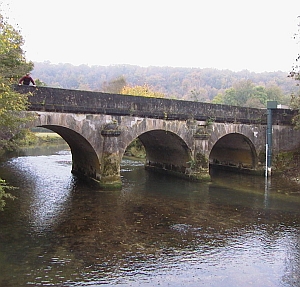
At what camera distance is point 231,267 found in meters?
8.67

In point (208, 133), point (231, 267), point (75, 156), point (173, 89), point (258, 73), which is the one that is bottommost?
point (231, 267)

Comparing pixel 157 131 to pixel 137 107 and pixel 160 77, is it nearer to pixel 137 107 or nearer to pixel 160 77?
pixel 137 107

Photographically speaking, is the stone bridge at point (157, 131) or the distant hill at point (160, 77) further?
the distant hill at point (160, 77)

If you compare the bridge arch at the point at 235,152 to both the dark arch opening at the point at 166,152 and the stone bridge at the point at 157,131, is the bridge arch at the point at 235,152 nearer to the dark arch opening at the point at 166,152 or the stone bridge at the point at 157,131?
the stone bridge at the point at 157,131

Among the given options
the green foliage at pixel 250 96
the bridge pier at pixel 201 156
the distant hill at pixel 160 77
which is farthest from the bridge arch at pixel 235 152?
the distant hill at pixel 160 77

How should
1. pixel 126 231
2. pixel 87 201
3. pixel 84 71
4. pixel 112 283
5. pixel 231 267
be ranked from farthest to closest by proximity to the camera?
pixel 84 71 → pixel 87 201 → pixel 126 231 → pixel 231 267 → pixel 112 283

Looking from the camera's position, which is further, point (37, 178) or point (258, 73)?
point (258, 73)

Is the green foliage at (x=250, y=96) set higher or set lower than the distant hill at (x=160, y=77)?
lower

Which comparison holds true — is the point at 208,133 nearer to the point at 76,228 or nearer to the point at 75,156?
the point at 75,156

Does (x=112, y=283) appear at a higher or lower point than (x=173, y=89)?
lower

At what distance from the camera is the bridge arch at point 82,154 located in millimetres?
16947

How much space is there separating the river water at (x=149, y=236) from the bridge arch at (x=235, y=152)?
233 inches

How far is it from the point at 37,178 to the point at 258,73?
11390 centimetres

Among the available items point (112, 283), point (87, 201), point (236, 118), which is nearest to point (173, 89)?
point (236, 118)
